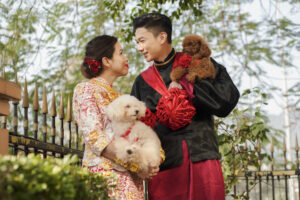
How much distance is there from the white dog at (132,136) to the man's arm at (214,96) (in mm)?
434

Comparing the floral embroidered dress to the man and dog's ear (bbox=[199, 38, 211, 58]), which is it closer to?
the man

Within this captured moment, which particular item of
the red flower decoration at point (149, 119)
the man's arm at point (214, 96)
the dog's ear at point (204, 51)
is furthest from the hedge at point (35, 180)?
the dog's ear at point (204, 51)

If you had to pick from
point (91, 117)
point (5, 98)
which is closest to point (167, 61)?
point (91, 117)

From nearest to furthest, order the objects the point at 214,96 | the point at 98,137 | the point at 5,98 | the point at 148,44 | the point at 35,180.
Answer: the point at 35,180 → the point at 98,137 → the point at 5,98 → the point at 214,96 → the point at 148,44

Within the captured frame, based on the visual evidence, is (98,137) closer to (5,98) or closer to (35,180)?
(5,98)

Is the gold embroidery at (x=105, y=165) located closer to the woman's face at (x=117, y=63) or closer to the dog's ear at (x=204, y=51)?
the woman's face at (x=117, y=63)

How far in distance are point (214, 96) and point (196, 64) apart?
0.27 meters

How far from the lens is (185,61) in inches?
116

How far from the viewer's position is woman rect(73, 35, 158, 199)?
2562mm

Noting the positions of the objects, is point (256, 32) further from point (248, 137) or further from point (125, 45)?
point (248, 137)

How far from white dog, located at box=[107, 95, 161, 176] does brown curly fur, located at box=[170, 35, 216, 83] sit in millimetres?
422

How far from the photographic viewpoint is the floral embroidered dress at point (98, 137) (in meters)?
2.56

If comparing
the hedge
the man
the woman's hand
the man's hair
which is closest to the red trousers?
the man

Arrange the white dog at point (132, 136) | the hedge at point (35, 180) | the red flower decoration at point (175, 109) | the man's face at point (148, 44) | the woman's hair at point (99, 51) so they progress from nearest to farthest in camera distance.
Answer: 1. the hedge at point (35, 180)
2. the white dog at point (132, 136)
3. the red flower decoration at point (175, 109)
4. the woman's hair at point (99, 51)
5. the man's face at point (148, 44)
